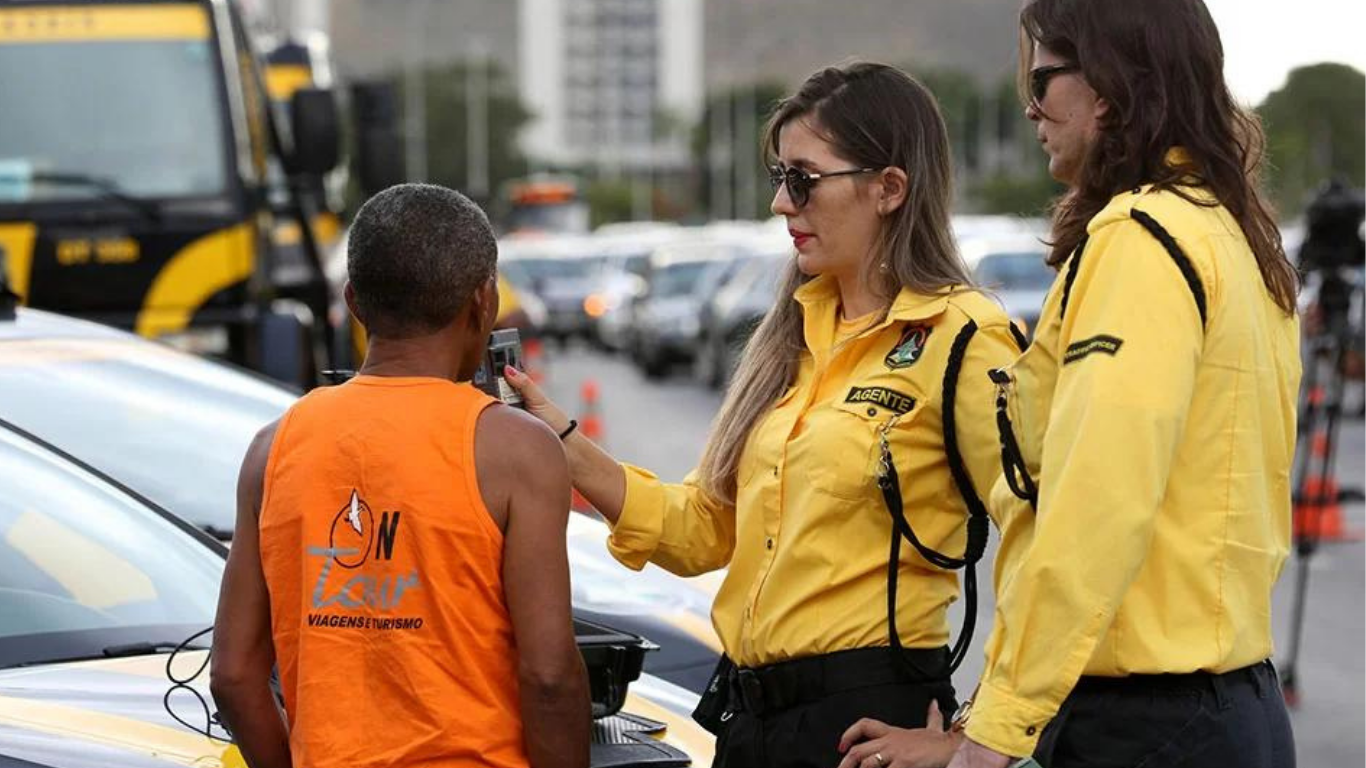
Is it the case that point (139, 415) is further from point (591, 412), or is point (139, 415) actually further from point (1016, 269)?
point (1016, 269)

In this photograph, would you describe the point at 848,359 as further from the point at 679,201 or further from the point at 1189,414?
the point at 679,201

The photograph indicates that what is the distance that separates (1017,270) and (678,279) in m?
11.6

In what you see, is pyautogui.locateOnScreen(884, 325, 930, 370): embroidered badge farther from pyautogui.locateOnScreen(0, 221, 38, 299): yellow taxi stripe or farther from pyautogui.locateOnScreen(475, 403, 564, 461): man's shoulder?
pyautogui.locateOnScreen(0, 221, 38, 299): yellow taxi stripe

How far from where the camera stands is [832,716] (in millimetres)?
3262

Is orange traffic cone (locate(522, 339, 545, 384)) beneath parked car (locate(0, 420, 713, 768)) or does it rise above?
beneath

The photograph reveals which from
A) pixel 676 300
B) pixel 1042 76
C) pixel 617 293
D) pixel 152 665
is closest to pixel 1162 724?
pixel 1042 76

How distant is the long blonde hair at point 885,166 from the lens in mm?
3434

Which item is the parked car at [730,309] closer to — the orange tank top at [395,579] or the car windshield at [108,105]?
the car windshield at [108,105]

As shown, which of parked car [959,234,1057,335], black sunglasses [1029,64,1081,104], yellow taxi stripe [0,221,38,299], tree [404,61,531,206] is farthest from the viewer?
tree [404,61,531,206]

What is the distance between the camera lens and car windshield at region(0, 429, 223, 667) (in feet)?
13.1

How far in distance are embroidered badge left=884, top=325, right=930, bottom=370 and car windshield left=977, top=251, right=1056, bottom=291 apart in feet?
46.9

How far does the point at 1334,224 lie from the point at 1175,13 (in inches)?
228

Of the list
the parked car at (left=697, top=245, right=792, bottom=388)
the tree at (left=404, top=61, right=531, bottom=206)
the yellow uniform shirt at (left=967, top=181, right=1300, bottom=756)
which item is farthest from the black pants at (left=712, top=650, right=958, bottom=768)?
the tree at (left=404, top=61, right=531, bottom=206)

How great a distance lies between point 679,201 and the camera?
150 metres
